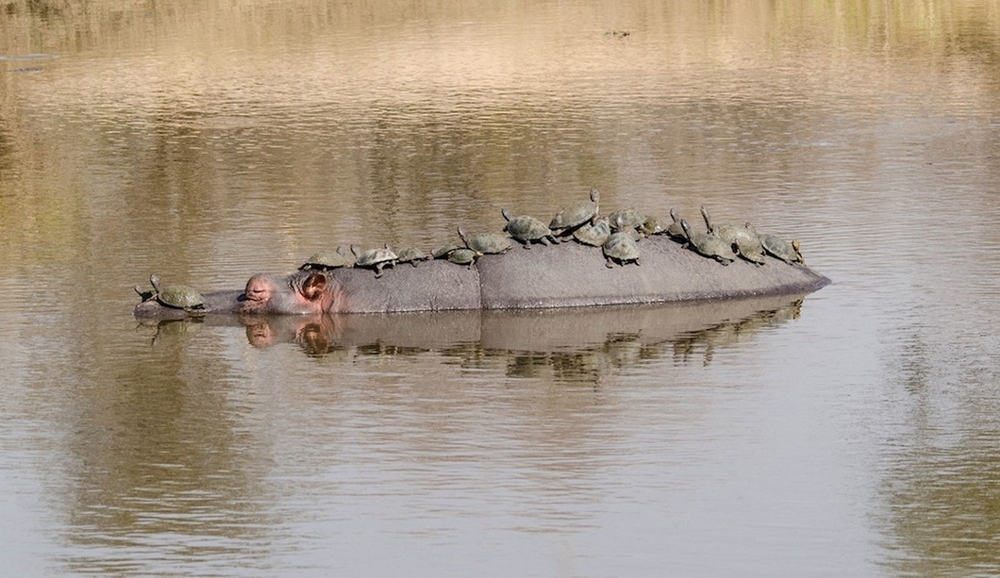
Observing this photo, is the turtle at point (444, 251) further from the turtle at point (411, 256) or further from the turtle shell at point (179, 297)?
the turtle shell at point (179, 297)

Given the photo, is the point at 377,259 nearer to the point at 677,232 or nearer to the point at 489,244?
the point at 489,244

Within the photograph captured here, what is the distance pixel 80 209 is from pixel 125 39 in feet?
57.0

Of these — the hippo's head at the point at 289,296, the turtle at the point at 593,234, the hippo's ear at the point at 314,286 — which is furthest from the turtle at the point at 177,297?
the turtle at the point at 593,234

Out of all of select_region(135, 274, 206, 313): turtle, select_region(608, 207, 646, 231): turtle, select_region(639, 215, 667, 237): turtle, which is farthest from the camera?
select_region(639, 215, 667, 237): turtle

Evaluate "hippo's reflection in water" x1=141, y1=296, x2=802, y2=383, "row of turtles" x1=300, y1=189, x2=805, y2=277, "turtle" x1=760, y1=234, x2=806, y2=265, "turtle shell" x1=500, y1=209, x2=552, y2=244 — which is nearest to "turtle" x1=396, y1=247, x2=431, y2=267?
"row of turtles" x1=300, y1=189, x2=805, y2=277

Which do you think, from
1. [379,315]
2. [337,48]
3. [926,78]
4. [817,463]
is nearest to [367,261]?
[379,315]

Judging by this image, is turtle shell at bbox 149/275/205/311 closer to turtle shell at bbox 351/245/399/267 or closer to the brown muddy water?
the brown muddy water

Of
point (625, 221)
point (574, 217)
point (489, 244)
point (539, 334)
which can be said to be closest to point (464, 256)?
point (489, 244)

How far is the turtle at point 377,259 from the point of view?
14.4 metres

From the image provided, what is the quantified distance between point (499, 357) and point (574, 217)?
2.03 metres

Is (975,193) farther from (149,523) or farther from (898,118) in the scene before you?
(149,523)

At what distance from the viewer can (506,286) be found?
46.8 ft

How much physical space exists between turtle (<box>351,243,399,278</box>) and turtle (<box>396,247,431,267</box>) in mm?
46

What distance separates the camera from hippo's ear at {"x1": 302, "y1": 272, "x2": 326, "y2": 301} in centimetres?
1423
